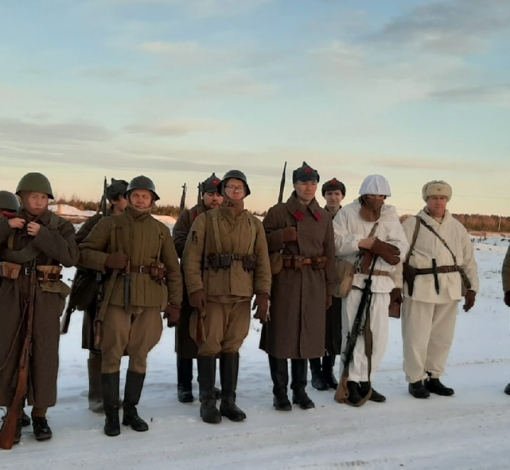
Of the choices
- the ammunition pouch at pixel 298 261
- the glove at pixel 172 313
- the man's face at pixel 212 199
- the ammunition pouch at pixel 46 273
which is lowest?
the glove at pixel 172 313

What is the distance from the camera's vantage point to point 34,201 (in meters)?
5.03

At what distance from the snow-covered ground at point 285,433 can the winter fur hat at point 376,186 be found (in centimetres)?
222

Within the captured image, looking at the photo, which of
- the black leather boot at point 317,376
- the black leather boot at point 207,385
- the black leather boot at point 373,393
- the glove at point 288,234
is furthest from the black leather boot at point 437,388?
the black leather boot at point 207,385

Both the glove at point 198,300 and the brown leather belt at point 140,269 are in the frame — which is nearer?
the brown leather belt at point 140,269

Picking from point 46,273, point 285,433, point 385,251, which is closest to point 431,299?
point 385,251

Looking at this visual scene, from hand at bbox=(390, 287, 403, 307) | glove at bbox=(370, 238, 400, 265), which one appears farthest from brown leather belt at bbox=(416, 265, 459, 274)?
glove at bbox=(370, 238, 400, 265)

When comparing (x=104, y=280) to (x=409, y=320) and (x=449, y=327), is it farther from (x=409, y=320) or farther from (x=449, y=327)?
(x=449, y=327)

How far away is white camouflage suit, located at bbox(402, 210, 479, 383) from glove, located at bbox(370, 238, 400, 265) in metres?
0.61

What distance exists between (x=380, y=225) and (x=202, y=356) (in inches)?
91.8

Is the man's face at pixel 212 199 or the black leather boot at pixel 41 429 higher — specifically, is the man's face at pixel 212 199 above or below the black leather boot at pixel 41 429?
above

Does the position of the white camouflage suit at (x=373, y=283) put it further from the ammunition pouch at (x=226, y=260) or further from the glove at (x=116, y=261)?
the glove at (x=116, y=261)

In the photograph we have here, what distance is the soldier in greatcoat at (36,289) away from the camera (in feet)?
16.2

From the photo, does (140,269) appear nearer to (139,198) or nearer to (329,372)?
(139,198)

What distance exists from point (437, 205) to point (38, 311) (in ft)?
14.3
